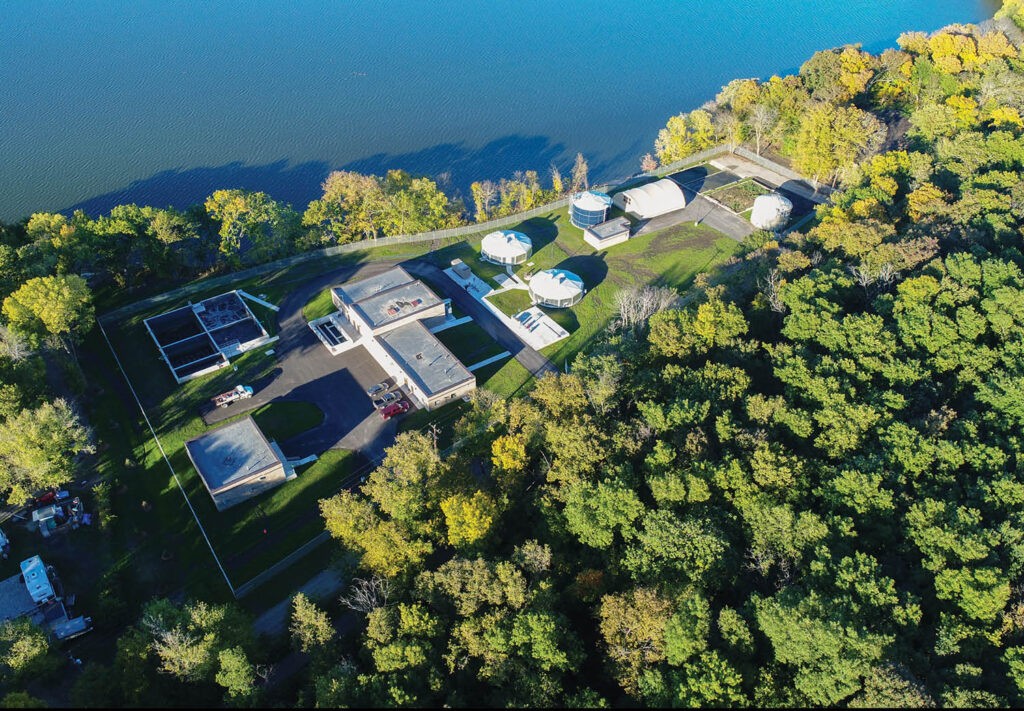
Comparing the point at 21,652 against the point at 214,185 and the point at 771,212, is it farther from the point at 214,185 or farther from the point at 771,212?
the point at 771,212

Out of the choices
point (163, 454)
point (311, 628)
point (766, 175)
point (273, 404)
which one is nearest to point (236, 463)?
point (163, 454)

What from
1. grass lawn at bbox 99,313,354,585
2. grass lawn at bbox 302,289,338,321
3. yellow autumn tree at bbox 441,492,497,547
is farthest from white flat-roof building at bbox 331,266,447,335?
yellow autumn tree at bbox 441,492,497,547

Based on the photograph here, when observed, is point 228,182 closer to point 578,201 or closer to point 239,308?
point 239,308

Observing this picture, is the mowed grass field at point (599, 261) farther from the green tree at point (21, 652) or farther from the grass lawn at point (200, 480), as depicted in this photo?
the green tree at point (21, 652)

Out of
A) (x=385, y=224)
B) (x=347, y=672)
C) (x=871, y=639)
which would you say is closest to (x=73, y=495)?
(x=347, y=672)

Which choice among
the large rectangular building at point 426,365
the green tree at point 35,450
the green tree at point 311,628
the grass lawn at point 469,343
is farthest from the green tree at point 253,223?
the green tree at point 311,628

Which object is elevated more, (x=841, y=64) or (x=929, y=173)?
(x=841, y=64)

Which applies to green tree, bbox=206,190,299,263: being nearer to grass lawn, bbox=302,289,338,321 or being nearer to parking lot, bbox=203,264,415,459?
grass lawn, bbox=302,289,338,321
